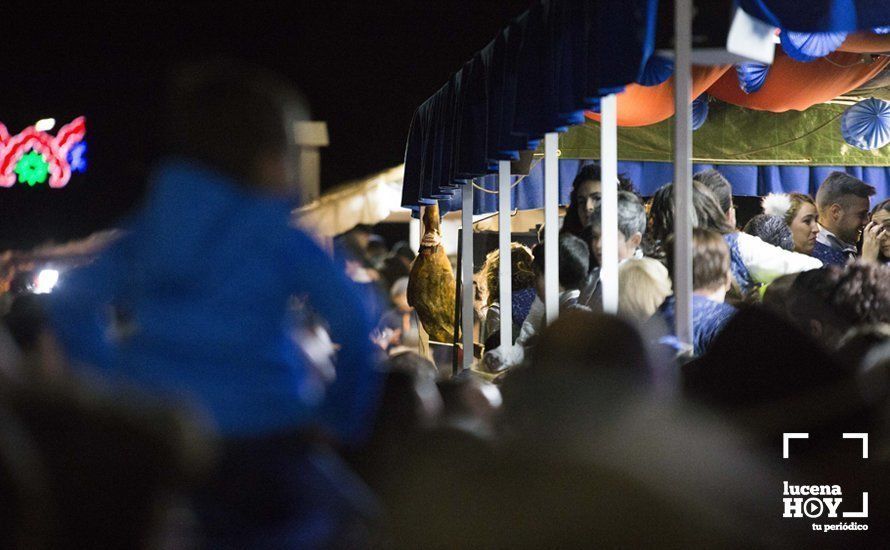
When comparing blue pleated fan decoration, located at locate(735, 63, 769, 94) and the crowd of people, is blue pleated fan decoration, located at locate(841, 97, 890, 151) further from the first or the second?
the crowd of people

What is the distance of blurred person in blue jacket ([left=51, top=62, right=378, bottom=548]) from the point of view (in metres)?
1.82

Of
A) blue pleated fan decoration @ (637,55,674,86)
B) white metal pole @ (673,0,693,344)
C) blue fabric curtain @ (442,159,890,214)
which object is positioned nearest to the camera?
white metal pole @ (673,0,693,344)

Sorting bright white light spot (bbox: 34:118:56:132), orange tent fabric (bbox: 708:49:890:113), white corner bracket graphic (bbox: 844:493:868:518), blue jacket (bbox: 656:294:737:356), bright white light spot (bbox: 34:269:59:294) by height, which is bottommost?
bright white light spot (bbox: 34:269:59:294)

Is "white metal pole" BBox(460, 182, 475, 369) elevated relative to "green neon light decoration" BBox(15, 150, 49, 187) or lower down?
lower down

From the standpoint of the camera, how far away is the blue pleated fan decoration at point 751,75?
A: 6191 millimetres

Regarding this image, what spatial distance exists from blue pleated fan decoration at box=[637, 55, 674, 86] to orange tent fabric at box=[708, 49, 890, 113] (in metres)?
2.75

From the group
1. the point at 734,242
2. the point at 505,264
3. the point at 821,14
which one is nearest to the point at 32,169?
the point at 505,264

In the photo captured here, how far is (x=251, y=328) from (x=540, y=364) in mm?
593

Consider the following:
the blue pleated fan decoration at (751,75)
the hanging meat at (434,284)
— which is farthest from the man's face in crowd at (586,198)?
the hanging meat at (434,284)

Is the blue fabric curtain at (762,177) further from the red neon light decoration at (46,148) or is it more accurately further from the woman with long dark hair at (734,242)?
the red neon light decoration at (46,148)

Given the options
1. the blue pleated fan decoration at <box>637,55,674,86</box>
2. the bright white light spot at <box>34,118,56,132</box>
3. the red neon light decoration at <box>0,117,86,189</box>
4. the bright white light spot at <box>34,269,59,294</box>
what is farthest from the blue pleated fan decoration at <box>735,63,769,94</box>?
the bright white light spot at <box>34,118,56,132</box>

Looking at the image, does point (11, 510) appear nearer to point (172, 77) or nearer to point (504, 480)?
point (504, 480)

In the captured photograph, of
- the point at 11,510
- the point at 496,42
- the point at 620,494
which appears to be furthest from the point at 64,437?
the point at 496,42

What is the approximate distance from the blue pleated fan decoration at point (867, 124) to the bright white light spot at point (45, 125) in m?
29.7
